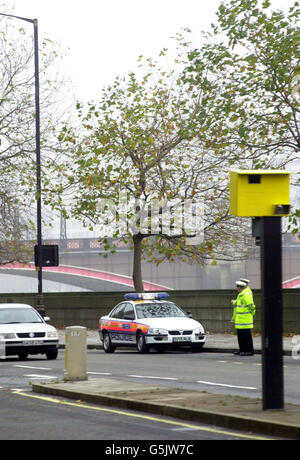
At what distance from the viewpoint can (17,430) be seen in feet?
33.6

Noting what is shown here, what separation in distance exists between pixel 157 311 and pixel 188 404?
13.8 meters

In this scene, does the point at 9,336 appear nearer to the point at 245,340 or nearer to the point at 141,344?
the point at 141,344

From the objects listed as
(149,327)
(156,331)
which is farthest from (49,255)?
(156,331)

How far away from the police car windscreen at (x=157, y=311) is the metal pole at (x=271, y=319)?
14.3 m

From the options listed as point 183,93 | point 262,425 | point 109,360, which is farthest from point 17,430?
point 183,93

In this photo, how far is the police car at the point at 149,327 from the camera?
24.0 m

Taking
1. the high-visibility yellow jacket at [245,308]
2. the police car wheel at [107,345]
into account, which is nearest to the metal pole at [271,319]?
the high-visibility yellow jacket at [245,308]

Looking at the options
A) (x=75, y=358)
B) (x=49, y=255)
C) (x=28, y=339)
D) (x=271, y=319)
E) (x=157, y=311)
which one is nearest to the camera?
(x=271, y=319)

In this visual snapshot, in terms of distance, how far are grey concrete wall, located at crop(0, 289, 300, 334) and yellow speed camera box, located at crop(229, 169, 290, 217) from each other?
18190mm

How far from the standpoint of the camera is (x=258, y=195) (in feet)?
35.0

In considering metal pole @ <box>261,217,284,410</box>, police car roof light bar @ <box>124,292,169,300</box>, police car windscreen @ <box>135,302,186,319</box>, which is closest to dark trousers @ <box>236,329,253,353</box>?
police car windscreen @ <box>135,302,186,319</box>
